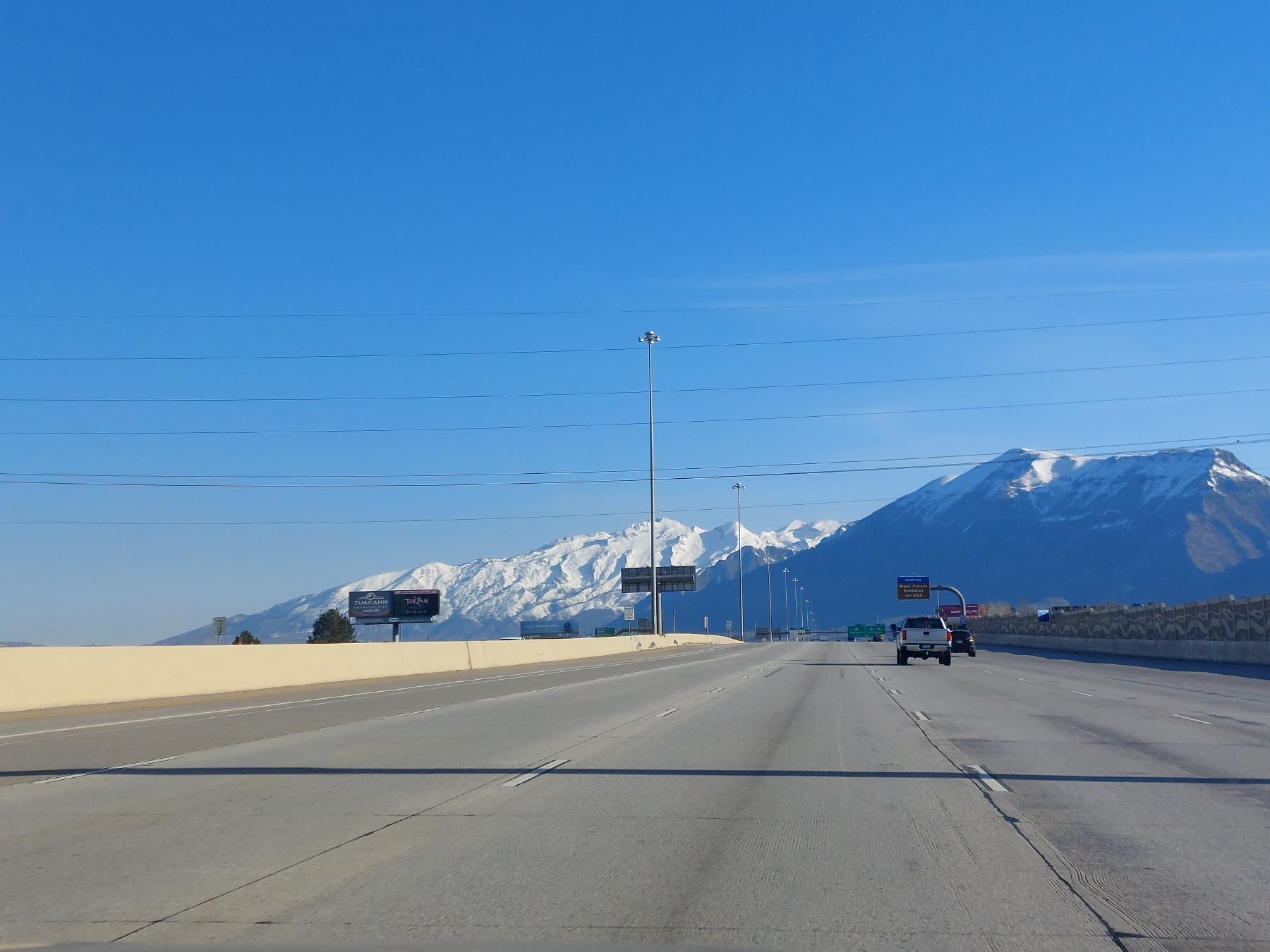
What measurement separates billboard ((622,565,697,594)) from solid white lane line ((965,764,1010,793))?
113485 mm

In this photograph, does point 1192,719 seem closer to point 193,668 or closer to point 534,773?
point 534,773

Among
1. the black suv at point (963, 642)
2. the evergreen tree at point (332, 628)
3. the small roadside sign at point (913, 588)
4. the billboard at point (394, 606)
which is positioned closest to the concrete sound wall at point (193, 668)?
the black suv at point (963, 642)

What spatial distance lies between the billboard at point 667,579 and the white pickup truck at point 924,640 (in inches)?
2994

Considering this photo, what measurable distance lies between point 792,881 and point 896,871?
2.57 feet

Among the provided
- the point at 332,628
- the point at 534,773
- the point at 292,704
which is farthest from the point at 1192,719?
the point at 332,628

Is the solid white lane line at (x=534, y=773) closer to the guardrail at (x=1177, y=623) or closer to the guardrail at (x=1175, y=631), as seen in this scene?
the guardrail at (x=1175, y=631)

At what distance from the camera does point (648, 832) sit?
381 inches

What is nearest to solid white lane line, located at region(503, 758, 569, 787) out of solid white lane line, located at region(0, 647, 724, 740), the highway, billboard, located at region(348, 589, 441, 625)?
the highway

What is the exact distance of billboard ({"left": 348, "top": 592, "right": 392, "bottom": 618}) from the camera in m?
119

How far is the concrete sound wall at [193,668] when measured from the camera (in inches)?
968

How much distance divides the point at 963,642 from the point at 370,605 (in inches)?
2730

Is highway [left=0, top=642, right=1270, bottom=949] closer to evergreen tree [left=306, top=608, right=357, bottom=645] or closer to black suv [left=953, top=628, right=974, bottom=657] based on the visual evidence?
black suv [left=953, top=628, right=974, bottom=657]

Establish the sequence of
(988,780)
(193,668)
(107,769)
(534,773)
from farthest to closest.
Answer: (193,668)
(107,769)
(534,773)
(988,780)

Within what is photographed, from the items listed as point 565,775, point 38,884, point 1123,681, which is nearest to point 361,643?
point 1123,681
